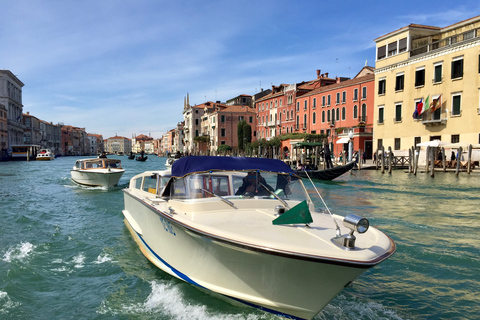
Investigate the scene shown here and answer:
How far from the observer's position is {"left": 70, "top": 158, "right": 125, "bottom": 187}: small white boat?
54.3 feet

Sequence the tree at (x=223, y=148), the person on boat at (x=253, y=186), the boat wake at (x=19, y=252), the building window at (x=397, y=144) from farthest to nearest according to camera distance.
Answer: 1. the tree at (x=223, y=148)
2. the building window at (x=397, y=144)
3. the boat wake at (x=19, y=252)
4. the person on boat at (x=253, y=186)

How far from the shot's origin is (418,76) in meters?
28.6

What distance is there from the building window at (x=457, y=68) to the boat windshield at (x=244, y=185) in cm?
2574

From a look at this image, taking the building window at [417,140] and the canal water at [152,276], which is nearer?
the canal water at [152,276]

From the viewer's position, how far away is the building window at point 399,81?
2992 cm

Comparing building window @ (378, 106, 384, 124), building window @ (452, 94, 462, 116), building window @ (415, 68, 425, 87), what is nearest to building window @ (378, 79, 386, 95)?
building window @ (378, 106, 384, 124)

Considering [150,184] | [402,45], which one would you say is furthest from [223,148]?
[150,184]

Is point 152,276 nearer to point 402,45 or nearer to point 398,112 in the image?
point 398,112

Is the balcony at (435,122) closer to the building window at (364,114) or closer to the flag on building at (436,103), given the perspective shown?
the flag on building at (436,103)

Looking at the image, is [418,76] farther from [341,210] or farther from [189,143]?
[189,143]

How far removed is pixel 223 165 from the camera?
486 centimetres

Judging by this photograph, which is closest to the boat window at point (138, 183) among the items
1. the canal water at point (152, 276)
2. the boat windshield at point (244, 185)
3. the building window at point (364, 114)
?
the canal water at point (152, 276)

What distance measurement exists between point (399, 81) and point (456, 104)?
5.41 metres

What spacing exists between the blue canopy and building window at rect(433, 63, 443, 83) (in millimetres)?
26487
